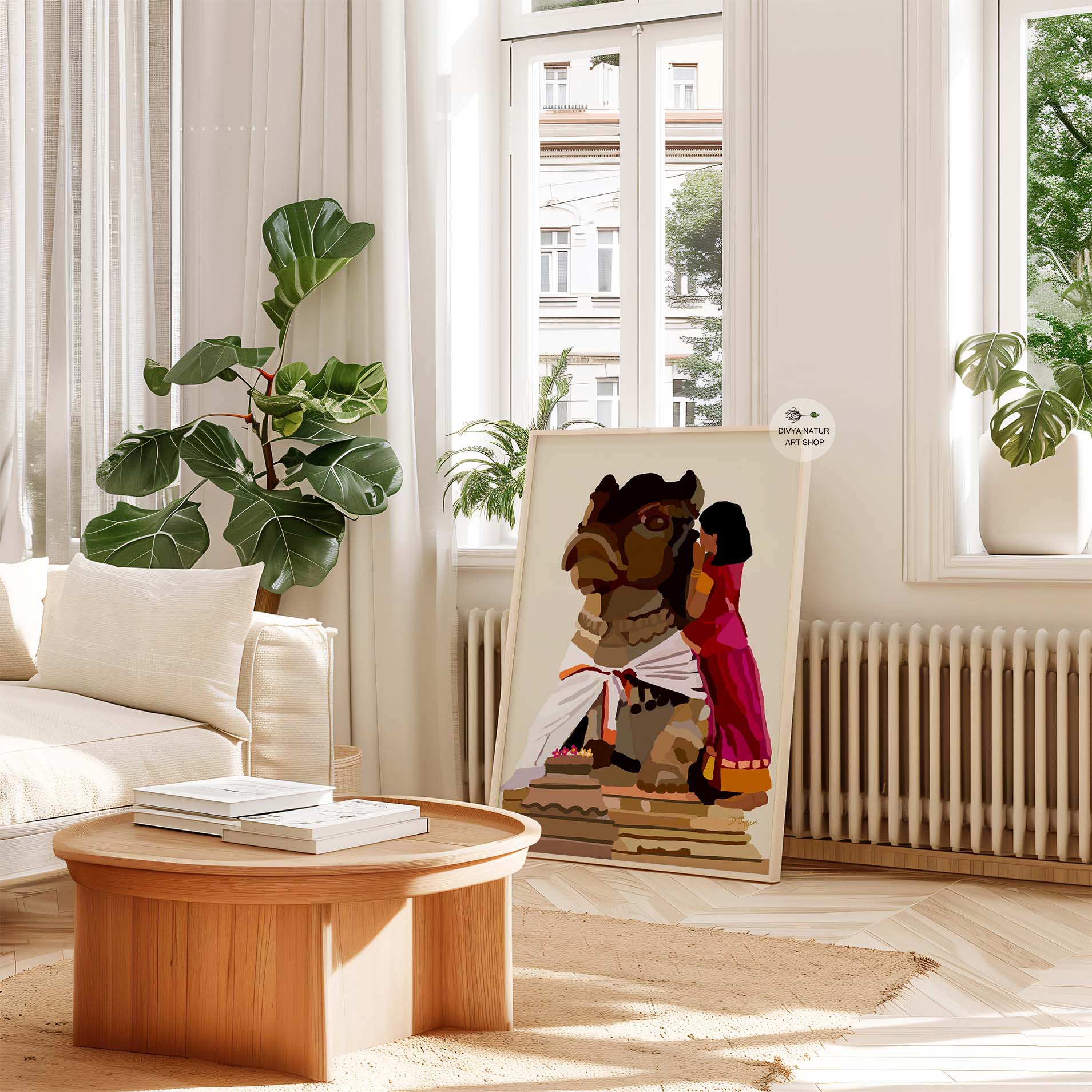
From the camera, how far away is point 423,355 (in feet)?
13.8

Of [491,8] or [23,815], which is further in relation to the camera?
[491,8]

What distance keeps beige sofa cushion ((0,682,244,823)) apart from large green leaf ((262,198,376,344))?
1.58 metres

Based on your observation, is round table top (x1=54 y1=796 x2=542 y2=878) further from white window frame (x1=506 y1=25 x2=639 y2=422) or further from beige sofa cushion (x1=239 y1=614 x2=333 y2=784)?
white window frame (x1=506 y1=25 x2=639 y2=422)

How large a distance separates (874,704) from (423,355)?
180cm

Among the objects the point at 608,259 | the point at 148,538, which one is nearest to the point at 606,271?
the point at 608,259

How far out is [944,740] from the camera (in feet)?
11.6

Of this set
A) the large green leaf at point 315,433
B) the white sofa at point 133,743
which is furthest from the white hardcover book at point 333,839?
the large green leaf at point 315,433

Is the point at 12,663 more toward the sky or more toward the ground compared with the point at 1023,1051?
more toward the sky

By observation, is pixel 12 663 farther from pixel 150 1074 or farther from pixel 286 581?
pixel 150 1074

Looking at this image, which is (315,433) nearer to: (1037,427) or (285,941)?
(1037,427)

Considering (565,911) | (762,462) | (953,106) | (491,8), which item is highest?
(491,8)

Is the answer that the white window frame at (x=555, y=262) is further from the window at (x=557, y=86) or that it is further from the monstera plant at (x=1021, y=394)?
the monstera plant at (x=1021, y=394)

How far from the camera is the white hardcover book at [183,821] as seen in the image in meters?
2.07

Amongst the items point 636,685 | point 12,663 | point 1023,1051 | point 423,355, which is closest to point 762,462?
Answer: point 636,685
